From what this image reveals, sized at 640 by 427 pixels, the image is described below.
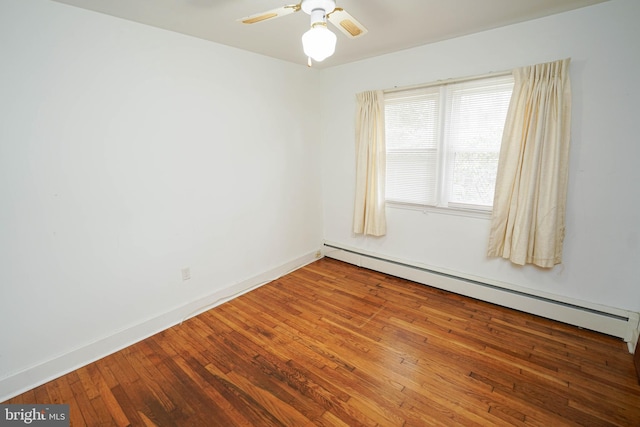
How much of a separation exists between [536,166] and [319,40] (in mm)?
2084

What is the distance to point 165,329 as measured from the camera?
8.30 feet

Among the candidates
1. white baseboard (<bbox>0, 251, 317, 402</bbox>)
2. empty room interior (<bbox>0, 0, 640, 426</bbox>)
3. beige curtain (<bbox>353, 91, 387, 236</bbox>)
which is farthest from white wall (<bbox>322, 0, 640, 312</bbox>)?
white baseboard (<bbox>0, 251, 317, 402</bbox>)

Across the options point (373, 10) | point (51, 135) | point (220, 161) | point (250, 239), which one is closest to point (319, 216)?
point (250, 239)

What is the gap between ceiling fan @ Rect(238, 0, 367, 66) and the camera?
149 centimetres

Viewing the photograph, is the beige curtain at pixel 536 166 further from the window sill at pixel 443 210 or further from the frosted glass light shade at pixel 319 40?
the frosted glass light shade at pixel 319 40

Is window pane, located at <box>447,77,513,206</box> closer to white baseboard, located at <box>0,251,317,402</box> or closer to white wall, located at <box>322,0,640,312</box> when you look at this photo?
white wall, located at <box>322,0,640,312</box>

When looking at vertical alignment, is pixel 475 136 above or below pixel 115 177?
above

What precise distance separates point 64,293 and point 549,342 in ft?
12.1

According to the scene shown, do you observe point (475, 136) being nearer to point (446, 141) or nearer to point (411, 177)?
point (446, 141)

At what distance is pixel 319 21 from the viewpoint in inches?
61.6

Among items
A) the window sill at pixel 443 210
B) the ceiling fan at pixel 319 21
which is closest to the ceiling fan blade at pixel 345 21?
the ceiling fan at pixel 319 21

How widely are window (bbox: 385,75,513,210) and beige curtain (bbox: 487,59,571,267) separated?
138mm

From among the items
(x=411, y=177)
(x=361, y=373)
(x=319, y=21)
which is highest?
(x=319, y=21)

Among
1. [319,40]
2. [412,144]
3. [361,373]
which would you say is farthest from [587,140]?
[361,373]
